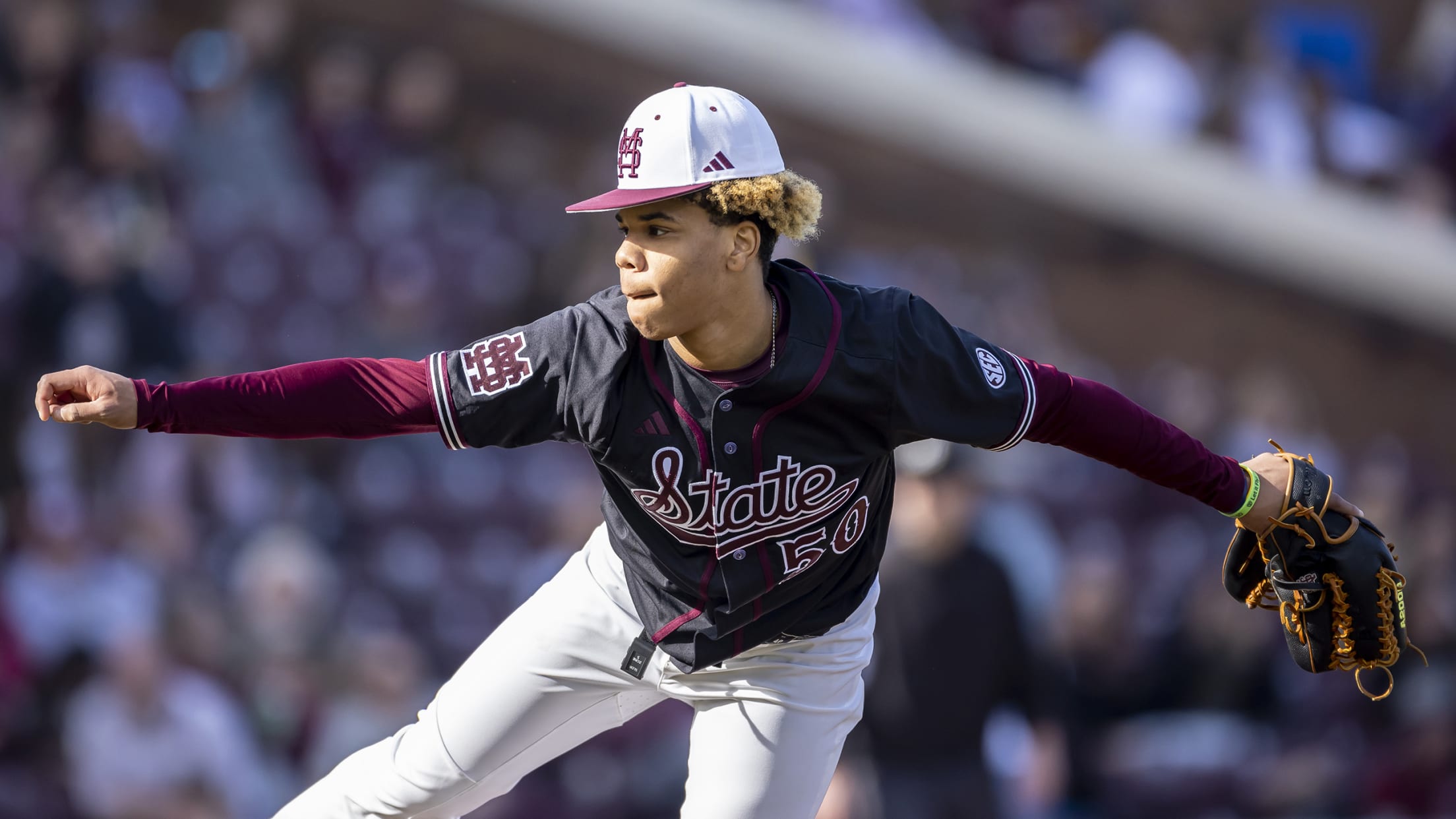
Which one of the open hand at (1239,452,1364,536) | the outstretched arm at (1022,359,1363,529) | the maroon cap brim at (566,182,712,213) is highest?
the maroon cap brim at (566,182,712,213)

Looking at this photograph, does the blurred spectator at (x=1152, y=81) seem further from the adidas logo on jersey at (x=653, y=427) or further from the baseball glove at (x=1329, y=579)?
the adidas logo on jersey at (x=653, y=427)

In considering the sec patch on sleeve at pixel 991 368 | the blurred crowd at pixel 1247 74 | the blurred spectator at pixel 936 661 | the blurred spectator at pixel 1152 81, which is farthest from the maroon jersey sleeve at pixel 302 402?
the blurred spectator at pixel 1152 81

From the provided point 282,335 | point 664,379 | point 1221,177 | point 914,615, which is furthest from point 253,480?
point 1221,177

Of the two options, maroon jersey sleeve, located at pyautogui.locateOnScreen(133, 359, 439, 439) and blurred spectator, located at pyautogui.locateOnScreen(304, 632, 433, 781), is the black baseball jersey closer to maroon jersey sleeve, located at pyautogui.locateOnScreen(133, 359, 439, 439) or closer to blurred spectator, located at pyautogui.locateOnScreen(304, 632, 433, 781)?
maroon jersey sleeve, located at pyautogui.locateOnScreen(133, 359, 439, 439)

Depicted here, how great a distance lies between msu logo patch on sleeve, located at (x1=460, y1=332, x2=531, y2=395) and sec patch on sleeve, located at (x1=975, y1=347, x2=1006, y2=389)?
0.90 meters

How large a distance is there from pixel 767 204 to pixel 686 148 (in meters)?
0.21

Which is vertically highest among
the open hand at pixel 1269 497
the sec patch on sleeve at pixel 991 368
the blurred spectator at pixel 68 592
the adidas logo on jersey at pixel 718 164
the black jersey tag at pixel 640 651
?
the adidas logo on jersey at pixel 718 164

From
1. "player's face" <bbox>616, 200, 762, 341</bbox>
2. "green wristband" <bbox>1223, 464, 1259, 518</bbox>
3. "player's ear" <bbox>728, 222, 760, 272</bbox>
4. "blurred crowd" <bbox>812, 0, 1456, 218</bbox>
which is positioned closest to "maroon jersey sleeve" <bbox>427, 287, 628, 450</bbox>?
"player's face" <bbox>616, 200, 762, 341</bbox>

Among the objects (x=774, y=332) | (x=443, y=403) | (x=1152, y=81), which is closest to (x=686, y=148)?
(x=774, y=332)

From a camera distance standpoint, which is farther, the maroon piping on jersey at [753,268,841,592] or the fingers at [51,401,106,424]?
the maroon piping on jersey at [753,268,841,592]

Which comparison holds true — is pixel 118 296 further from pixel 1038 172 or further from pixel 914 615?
pixel 1038 172

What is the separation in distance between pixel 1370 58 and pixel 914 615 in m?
7.23

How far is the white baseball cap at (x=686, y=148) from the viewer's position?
298 centimetres

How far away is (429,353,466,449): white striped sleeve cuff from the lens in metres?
3.08
